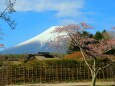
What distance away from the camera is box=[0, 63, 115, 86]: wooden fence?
41.6m

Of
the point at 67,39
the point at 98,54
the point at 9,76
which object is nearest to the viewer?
the point at 67,39

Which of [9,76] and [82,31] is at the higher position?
[82,31]

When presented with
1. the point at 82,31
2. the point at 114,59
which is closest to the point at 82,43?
the point at 82,31

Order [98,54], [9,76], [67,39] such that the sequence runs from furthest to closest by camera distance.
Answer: [9,76], [98,54], [67,39]

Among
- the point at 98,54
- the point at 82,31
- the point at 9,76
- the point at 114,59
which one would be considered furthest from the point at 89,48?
the point at 9,76

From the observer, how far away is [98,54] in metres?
35.7

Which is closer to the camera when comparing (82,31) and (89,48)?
(82,31)

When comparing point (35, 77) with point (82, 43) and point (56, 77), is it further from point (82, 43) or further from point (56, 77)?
point (82, 43)

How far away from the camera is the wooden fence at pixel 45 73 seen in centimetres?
4162

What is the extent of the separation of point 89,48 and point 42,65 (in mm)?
8329

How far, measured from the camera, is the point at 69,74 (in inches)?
1706

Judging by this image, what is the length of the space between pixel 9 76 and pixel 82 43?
11269 millimetres

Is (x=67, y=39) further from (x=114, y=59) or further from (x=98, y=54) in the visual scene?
(x=114, y=59)

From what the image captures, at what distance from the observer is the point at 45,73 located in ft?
139
